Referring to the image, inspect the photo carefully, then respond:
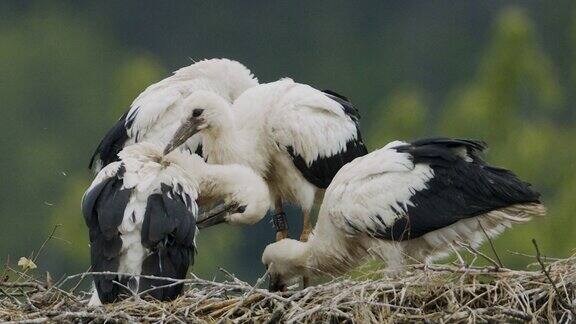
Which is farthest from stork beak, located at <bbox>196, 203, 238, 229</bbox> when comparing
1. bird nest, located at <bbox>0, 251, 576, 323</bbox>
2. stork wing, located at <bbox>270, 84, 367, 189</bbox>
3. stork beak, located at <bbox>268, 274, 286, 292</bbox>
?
bird nest, located at <bbox>0, 251, 576, 323</bbox>

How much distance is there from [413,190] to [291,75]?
126ft

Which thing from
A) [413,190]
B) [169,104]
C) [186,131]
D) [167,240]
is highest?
[169,104]

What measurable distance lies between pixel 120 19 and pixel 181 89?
142 feet

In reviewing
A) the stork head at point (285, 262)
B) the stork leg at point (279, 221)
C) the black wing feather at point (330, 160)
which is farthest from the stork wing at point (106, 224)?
the stork leg at point (279, 221)

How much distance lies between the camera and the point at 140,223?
40.6 feet

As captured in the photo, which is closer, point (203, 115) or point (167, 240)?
point (167, 240)

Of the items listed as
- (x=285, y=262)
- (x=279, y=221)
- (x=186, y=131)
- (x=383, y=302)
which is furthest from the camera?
(x=279, y=221)

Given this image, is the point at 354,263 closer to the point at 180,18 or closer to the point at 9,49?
the point at 9,49

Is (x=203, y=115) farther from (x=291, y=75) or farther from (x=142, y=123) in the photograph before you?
(x=291, y=75)

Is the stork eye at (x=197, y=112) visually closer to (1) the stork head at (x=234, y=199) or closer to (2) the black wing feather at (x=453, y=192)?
(1) the stork head at (x=234, y=199)

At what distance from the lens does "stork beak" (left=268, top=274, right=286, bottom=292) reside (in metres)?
13.5

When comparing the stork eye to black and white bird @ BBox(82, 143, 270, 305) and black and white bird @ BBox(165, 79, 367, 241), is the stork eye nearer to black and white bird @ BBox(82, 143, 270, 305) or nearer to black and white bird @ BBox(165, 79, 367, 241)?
black and white bird @ BBox(165, 79, 367, 241)

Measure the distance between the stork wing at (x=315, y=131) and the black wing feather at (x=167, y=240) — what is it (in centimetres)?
185

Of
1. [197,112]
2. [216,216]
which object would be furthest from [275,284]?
[197,112]
